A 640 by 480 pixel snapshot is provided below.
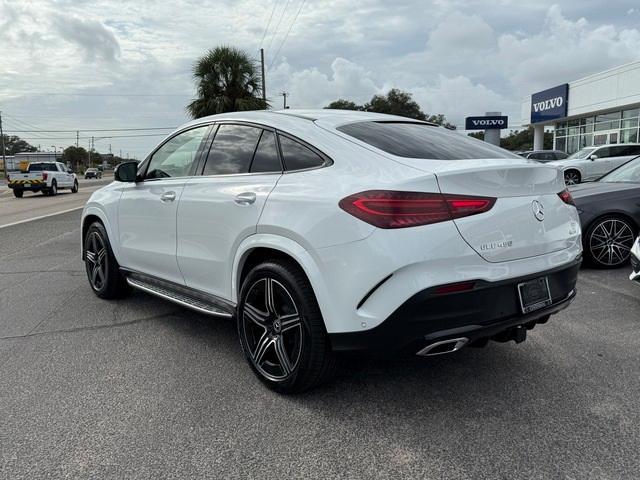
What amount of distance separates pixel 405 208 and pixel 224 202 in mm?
1350

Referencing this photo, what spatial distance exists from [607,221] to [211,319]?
4.63 meters

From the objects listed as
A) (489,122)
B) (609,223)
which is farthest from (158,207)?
(489,122)

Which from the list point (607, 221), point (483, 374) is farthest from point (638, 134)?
point (483, 374)

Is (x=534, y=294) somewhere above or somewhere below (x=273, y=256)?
below

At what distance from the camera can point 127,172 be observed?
15.1ft

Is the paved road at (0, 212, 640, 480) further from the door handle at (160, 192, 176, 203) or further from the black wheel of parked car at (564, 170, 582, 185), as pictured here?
the black wheel of parked car at (564, 170, 582, 185)

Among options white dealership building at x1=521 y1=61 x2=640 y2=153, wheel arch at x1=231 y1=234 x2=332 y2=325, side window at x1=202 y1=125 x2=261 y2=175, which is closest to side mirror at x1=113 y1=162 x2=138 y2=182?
side window at x1=202 y1=125 x2=261 y2=175

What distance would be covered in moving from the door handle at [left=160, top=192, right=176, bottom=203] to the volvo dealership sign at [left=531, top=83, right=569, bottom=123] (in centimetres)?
3861

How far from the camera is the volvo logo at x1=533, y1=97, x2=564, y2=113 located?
124 ft

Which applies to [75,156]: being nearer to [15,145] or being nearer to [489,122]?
[15,145]

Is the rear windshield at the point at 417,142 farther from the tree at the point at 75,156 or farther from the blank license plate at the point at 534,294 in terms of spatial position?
the tree at the point at 75,156

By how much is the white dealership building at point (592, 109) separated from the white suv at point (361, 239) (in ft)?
101

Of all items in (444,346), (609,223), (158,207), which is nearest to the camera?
(444,346)

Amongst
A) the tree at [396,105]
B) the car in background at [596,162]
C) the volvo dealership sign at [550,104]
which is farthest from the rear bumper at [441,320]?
the tree at [396,105]
